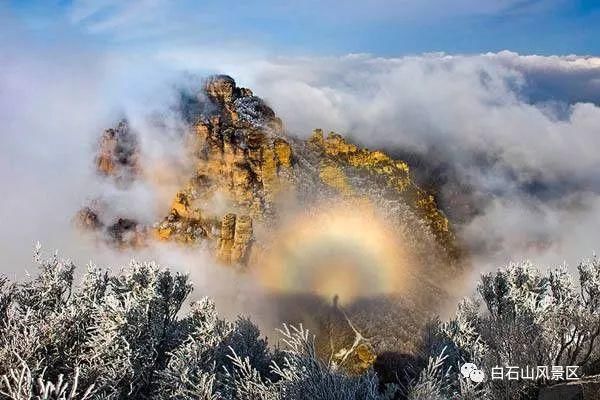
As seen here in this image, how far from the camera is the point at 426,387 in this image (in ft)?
67.8

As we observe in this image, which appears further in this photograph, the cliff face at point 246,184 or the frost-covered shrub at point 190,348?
the cliff face at point 246,184

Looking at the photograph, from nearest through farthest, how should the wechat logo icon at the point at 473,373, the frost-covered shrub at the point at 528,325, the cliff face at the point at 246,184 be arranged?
the wechat logo icon at the point at 473,373, the frost-covered shrub at the point at 528,325, the cliff face at the point at 246,184

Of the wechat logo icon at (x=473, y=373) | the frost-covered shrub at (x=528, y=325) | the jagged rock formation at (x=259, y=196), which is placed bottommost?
the jagged rock formation at (x=259, y=196)

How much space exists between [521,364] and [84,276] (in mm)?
31863

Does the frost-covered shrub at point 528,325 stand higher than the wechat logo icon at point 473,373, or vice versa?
the wechat logo icon at point 473,373

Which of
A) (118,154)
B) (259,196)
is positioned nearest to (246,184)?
(259,196)

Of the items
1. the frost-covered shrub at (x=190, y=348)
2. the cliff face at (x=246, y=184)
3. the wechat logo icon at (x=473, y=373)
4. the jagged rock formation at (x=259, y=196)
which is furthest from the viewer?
the cliff face at (x=246, y=184)

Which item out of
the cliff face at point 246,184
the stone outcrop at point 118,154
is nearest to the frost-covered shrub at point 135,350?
the cliff face at point 246,184

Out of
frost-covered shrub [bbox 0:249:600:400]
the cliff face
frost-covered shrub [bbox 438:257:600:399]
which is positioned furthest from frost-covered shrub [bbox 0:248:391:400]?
the cliff face

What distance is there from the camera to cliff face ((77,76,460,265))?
15612 centimetres

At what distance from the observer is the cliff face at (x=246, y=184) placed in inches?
6147

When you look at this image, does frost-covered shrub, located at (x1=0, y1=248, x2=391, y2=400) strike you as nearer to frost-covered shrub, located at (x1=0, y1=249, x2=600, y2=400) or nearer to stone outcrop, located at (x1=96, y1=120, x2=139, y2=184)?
frost-covered shrub, located at (x1=0, y1=249, x2=600, y2=400)

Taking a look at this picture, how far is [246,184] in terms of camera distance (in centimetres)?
16675

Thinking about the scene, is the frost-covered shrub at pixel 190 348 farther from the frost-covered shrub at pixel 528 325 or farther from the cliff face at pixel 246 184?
the cliff face at pixel 246 184
